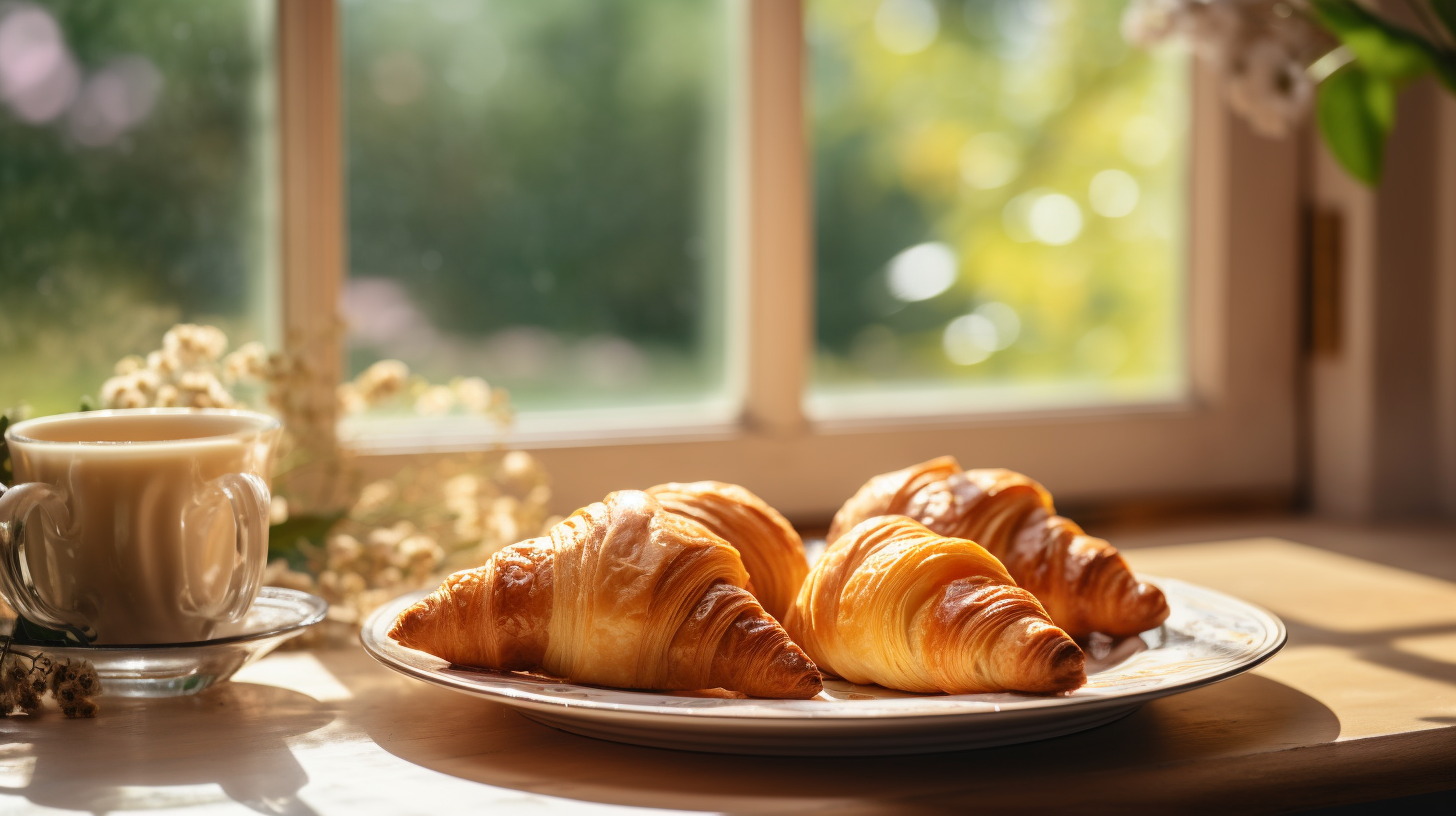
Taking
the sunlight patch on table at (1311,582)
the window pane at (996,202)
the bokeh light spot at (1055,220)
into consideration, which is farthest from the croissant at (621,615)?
the bokeh light spot at (1055,220)

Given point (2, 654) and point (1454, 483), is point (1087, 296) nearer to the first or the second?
point (1454, 483)

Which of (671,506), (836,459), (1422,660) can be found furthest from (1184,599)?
(836,459)

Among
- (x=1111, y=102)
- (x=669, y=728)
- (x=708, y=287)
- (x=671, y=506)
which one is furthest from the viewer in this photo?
(x=1111, y=102)

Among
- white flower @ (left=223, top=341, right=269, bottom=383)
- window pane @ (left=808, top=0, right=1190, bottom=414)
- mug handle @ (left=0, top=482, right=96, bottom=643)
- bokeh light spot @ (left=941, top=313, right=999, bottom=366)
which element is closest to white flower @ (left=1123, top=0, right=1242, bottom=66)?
window pane @ (left=808, top=0, right=1190, bottom=414)

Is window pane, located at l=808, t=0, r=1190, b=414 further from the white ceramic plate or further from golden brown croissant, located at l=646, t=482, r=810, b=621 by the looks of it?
the white ceramic plate

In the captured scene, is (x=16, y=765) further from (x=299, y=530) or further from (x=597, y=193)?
(x=597, y=193)

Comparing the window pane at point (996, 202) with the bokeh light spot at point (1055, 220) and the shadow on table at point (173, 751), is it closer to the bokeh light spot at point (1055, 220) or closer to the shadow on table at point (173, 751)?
the bokeh light spot at point (1055, 220)

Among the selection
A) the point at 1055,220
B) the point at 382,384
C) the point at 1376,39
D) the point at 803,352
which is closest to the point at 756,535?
the point at 382,384

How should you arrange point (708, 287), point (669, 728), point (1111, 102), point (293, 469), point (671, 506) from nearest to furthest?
point (669, 728)
point (671, 506)
point (293, 469)
point (708, 287)
point (1111, 102)
